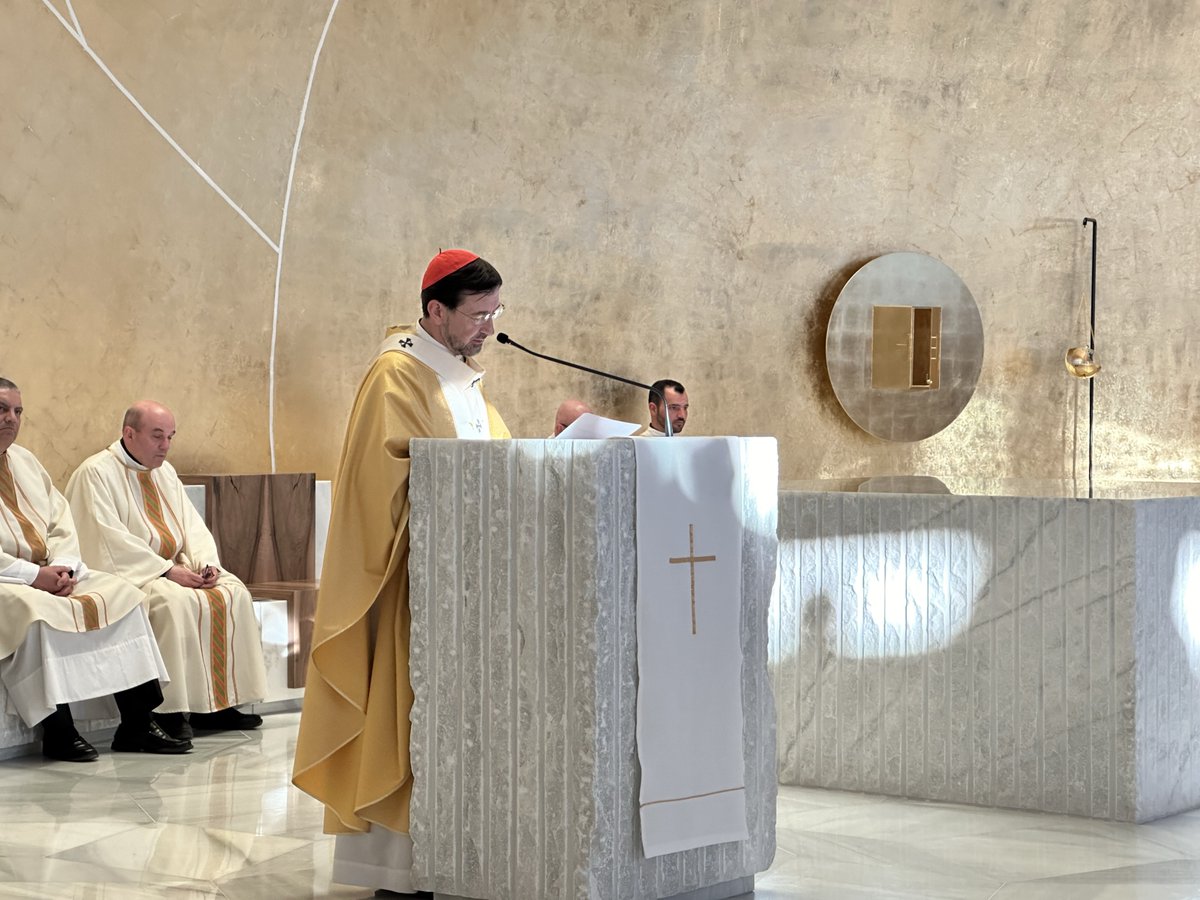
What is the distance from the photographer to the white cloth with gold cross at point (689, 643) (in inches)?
133

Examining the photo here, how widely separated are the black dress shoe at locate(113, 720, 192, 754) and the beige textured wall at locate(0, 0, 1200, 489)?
4.59 ft

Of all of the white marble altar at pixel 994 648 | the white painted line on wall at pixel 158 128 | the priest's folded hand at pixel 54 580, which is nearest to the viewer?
the white marble altar at pixel 994 648

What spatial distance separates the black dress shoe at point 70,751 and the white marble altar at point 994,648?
244 centimetres

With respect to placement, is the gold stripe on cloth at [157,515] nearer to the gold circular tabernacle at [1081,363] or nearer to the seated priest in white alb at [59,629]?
the seated priest in white alb at [59,629]

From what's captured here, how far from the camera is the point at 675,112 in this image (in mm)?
8719

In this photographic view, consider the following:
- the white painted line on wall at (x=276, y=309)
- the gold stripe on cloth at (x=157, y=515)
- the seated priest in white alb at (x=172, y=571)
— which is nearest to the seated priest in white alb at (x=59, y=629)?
the seated priest in white alb at (x=172, y=571)

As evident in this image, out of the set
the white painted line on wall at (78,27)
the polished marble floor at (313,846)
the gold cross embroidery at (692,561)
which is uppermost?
the white painted line on wall at (78,27)

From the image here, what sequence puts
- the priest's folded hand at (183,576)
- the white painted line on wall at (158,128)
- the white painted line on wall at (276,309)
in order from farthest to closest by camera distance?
the white painted line on wall at (276,309) → the white painted line on wall at (158,128) → the priest's folded hand at (183,576)

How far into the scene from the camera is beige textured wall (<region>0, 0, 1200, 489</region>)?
6.66 metres

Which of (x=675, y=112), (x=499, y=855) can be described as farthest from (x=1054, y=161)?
(x=499, y=855)

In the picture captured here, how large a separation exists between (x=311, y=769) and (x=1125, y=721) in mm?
2434

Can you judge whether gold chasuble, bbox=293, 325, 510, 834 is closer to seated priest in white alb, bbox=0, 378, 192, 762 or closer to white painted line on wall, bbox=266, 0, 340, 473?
seated priest in white alb, bbox=0, 378, 192, 762

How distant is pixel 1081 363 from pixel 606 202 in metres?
3.26

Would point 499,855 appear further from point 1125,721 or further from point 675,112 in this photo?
point 675,112
